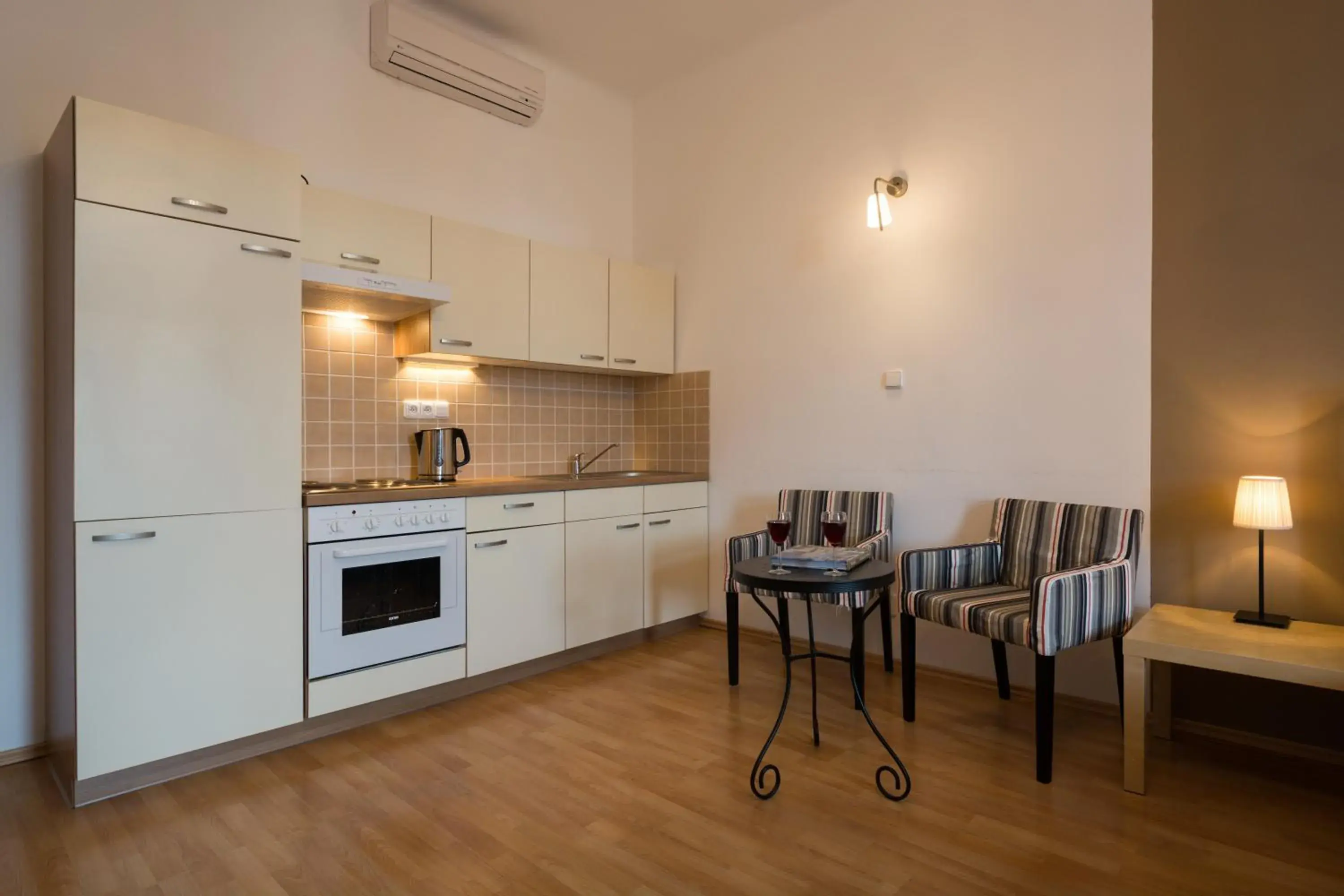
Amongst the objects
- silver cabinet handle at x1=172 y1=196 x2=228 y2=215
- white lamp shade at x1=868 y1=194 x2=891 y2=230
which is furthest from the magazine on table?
silver cabinet handle at x1=172 y1=196 x2=228 y2=215

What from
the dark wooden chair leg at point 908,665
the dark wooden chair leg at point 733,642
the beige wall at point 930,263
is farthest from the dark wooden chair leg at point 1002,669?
the dark wooden chair leg at point 733,642

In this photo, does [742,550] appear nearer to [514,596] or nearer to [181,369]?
[514,596]

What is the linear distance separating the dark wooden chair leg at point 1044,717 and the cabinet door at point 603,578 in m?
1.91

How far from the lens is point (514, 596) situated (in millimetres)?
3088

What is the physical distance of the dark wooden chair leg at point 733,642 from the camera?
309 centimetres

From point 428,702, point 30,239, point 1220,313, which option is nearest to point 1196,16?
point 1220,313

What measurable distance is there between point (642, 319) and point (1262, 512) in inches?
112

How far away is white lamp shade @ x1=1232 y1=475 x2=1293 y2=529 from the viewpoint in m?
2.19

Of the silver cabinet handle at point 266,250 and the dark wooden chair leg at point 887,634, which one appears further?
the dark wooden chair leg at point 887,634

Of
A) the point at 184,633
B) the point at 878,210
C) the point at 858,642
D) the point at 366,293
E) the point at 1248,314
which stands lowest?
the point at 858,642

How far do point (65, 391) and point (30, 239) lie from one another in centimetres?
70

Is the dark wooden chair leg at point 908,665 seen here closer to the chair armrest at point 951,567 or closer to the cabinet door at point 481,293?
the chair armrest at point 951,567

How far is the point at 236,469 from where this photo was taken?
2.32m

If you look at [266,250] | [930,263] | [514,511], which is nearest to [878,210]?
[930,263]
